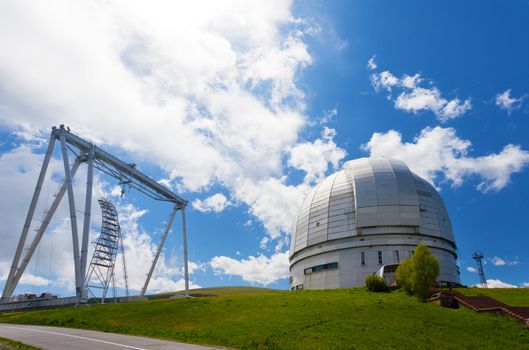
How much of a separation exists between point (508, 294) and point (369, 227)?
18.3 metres

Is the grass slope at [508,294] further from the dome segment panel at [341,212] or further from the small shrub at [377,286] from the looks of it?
the dome segment panel at [341,212]

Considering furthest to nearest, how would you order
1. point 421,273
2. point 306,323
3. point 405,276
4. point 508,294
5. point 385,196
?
point 385,196 → point 508,294 → point 405,276 → point 421,273 → point 306,323

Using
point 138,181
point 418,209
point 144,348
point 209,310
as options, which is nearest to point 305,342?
point 144,348

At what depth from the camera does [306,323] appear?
23406 mm

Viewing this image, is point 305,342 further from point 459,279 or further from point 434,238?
point 459,279

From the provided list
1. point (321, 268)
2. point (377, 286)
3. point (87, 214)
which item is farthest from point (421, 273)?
point (87, 214)

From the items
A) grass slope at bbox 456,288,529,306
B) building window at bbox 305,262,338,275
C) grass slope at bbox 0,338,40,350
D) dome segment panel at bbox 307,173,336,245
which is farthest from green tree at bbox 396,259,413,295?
grass slope at bbox 0,338,40,350

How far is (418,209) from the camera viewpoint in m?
55.6

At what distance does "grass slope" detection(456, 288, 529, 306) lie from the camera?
119 feet

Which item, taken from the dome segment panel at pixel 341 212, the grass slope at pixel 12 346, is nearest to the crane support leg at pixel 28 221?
the grass slope at pixel 12 346

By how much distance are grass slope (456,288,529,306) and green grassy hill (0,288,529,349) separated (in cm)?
963

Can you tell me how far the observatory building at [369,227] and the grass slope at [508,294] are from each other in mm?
10416

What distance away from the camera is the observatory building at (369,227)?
176 ft

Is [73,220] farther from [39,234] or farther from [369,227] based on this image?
[369,227]
